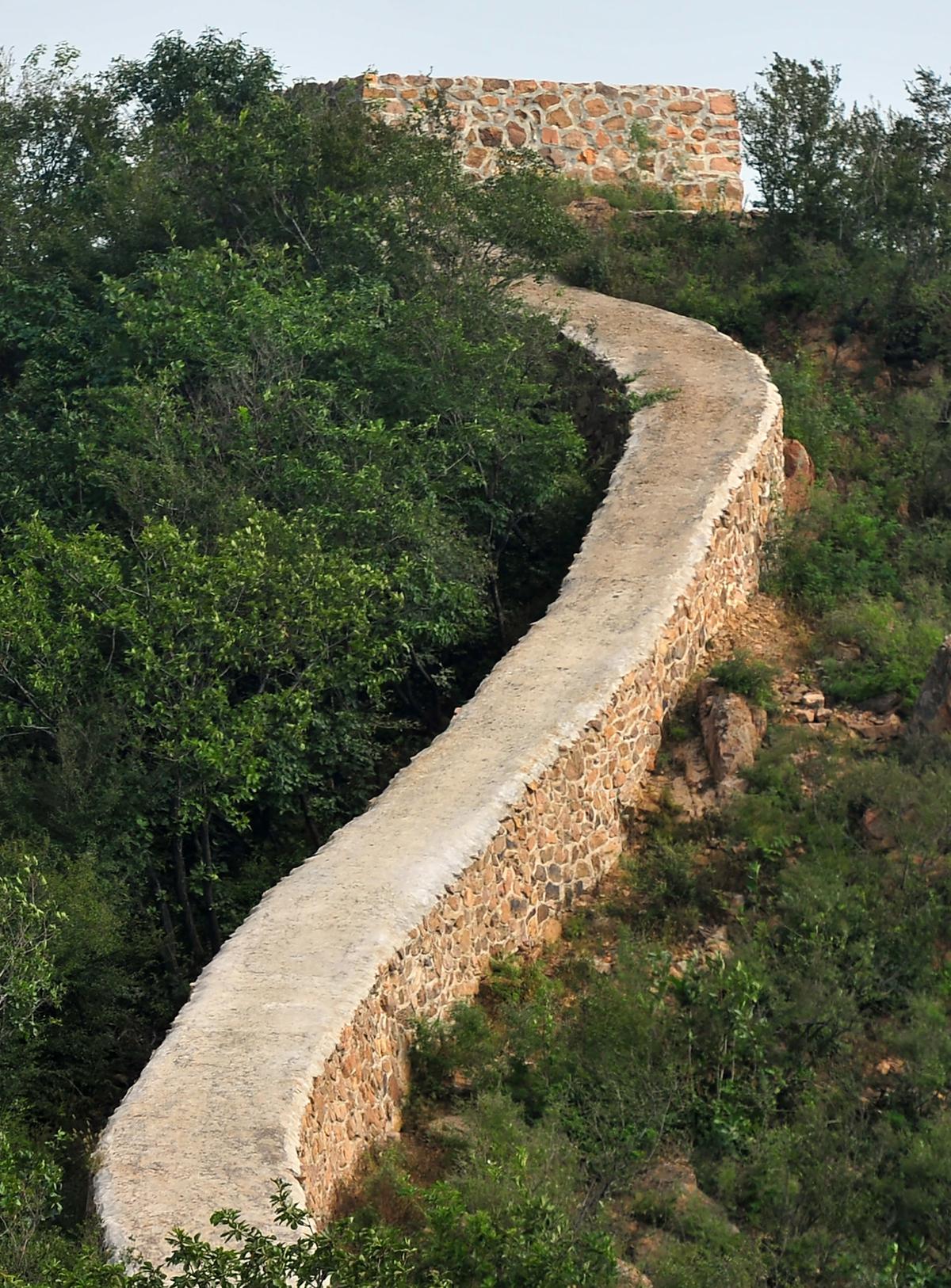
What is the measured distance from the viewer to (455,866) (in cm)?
1274

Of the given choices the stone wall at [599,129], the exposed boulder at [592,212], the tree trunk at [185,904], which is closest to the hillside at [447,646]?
the tree trunk at [185,904]

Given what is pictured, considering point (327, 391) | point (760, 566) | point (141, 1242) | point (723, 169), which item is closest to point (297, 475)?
point (327, 391)

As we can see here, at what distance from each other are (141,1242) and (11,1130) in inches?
89.2

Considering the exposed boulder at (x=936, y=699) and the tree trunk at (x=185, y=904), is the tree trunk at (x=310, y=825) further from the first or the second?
the exposed boulder at (x=936, y=699)

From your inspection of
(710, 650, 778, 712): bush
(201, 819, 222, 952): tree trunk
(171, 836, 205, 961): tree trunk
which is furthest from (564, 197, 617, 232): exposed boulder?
(171, 836, 205, 961): tree trunk

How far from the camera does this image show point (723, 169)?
2653 centimetres

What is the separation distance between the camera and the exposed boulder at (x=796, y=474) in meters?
18.9

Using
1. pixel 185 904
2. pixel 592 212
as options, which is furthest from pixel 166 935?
pixel 592 212

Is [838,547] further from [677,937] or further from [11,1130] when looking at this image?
[11,1130]

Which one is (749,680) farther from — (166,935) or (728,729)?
→ (166,935)

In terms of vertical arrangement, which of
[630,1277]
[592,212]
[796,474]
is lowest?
[630,1277]

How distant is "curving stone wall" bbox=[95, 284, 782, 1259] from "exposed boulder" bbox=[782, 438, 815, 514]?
263mm

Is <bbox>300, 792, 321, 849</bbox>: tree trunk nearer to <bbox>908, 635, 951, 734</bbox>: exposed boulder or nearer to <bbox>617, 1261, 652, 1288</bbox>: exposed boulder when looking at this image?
<bbox>908, 635, 951, 734</bbox>: exposed boulder

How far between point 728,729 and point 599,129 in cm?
1358
